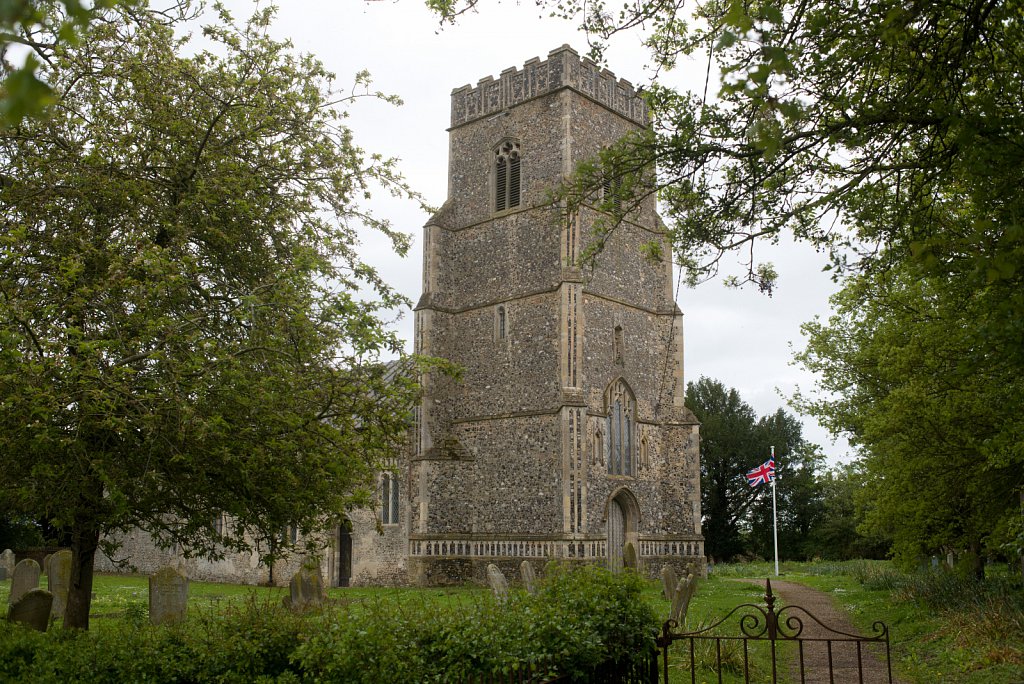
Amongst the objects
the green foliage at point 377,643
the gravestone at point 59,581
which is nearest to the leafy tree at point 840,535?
the gravestone at point 59,581

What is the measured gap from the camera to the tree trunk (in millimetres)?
9898

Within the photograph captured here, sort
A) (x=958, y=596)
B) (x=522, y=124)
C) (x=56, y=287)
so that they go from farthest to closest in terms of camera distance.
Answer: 1. (x=522, y=124)
2. (x=958, y=596)
3. (x=56, y=287)

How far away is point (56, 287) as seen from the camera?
28.6 feet

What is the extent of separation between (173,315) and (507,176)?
63.5 ft

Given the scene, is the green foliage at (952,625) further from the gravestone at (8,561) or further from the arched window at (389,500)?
the gravestone at (8,561)

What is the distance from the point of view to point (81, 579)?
10.1 meters

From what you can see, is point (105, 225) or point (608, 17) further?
point (105, 225)

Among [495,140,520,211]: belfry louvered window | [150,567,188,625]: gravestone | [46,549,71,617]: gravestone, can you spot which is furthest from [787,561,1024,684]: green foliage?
[495,140,520,211]: belfry louvered window

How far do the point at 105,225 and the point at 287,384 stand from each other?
2959 millimetres

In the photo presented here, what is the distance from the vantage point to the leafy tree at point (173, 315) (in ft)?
26.7

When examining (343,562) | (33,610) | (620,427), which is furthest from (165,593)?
(343,562)

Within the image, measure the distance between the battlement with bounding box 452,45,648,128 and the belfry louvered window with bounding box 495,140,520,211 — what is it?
1.39 meters

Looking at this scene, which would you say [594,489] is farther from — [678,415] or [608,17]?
[608,17]

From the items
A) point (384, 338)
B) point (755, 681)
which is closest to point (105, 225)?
point (384, 338)
